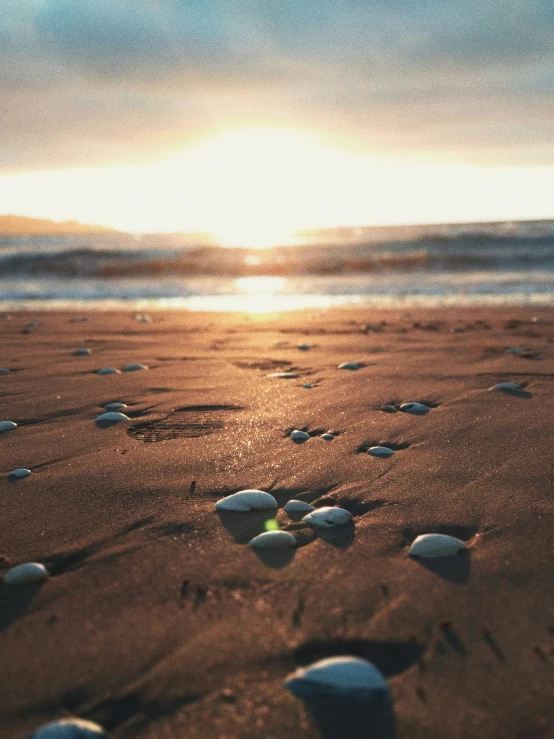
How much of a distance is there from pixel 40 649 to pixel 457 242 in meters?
26.1

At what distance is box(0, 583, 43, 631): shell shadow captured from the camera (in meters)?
1.56

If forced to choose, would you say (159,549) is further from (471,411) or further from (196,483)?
(471,411)

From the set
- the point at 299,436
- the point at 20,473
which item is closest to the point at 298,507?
the point at 299,436

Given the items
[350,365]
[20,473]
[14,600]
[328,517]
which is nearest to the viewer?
[14,600]

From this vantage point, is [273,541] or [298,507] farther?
[298,507]

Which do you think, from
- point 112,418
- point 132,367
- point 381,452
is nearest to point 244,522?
point 381,452

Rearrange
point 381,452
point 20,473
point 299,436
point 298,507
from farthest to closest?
point 299,436 < point 381,452 < point 20,473 < point 298,507

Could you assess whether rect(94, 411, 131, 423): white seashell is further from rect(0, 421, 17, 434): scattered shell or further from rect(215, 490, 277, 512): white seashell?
rect(215, 490, 277, 512): white seashell

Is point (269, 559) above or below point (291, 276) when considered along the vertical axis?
above

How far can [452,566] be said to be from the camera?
1790mm

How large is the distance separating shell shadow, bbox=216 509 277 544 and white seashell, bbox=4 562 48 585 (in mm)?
536


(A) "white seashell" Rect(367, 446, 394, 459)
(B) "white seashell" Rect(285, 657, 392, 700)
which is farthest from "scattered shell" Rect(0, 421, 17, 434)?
(B) "white seashell" Rect(285, 657, 392, 700)

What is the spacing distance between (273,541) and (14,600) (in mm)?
679

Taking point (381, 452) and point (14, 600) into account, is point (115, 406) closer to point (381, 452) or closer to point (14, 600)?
point (381, 452)
